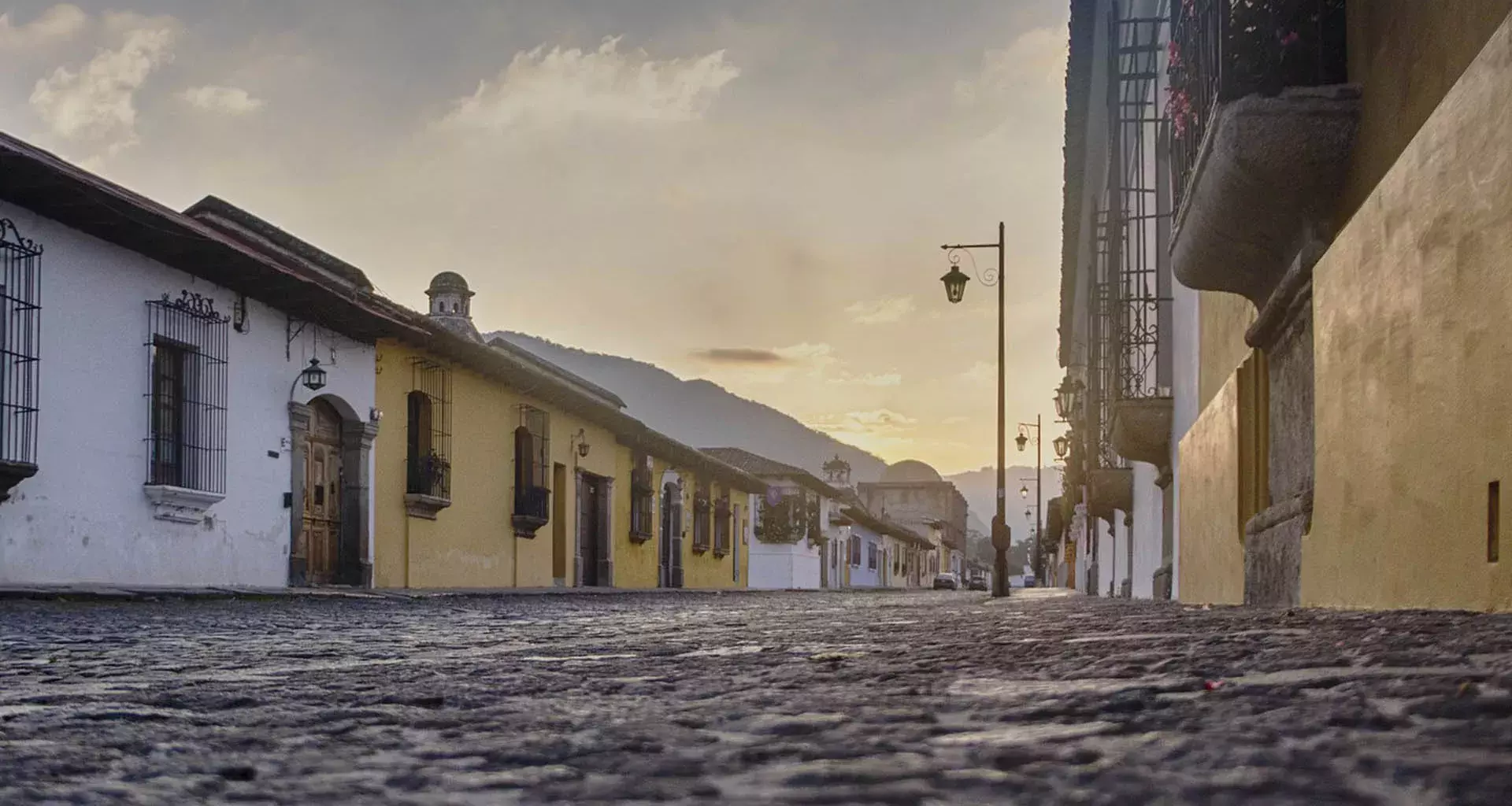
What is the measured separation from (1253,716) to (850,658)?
4.68 feet

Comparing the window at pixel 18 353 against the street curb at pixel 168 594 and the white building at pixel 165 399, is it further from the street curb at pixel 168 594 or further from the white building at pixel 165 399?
the street curb at pixel 168 594

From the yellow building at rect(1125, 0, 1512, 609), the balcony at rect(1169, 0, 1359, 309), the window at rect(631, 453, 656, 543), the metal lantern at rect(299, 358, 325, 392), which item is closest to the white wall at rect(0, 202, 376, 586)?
the metal lantern at rect(299, 358, 325, 392)

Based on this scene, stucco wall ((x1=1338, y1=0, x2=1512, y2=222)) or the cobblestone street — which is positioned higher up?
stucco wall ((x1=1338, y1=0, x2=1512, y2=222))

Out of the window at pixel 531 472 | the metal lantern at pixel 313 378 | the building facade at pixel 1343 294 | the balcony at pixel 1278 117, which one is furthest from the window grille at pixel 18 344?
the window at pixel 531 472

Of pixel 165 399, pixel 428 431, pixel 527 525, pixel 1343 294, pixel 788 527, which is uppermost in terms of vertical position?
pixel 1343 294

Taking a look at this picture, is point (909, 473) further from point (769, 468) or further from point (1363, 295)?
point (1363, 295)

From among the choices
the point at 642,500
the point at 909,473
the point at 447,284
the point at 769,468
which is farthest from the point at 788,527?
the point at 909,473

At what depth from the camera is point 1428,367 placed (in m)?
3.95

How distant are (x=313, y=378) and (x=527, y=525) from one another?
21.7ft

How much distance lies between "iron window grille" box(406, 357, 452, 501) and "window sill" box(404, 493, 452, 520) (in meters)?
0.07

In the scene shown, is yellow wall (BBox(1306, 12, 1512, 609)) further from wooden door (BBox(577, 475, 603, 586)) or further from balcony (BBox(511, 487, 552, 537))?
wooden door (BBox(577, 475, 603, 586))

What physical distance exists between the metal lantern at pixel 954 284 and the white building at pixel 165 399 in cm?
747

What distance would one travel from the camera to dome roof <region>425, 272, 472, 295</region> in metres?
29.3

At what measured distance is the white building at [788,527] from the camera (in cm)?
4184
